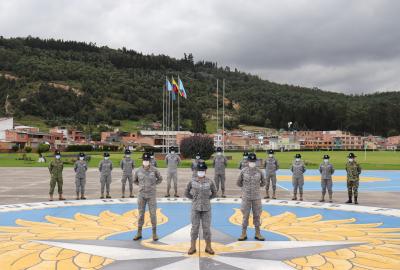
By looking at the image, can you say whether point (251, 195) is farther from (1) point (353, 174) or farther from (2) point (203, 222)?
Result: (1) point (353, 174)

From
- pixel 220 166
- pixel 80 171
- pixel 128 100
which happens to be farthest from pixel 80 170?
pixel 128 100

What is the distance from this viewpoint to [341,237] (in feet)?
32.3

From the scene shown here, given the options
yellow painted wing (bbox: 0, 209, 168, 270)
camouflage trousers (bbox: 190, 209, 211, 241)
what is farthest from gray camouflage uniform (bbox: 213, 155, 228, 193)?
camouflage trousers (bbox: 190, 209, 211, 241)

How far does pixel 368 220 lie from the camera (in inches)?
477

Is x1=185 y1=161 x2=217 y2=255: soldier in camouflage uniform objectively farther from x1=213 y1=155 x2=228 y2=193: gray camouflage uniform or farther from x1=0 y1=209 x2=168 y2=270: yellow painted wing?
x1=213 y1=155 x2=228 y2=193: gray camouflage uniform

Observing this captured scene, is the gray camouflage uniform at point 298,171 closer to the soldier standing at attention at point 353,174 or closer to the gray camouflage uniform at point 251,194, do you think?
the soldier standing at attention at point 353,174

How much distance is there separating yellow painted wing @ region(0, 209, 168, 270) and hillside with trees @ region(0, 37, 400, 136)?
121 m

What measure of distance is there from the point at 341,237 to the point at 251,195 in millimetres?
2313

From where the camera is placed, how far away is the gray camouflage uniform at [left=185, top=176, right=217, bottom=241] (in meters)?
8.49

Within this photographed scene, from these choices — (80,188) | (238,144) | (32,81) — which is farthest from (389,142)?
(80,188)

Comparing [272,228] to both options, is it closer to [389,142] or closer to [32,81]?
[389,142]

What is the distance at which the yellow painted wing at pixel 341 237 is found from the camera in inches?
303

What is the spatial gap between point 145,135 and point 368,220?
110 metres

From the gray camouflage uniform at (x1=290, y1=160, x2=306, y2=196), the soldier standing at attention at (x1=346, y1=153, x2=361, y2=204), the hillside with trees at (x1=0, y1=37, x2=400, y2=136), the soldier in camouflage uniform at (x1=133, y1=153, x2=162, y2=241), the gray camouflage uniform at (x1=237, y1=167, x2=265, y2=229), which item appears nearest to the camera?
the soldier in camouflage uniform at (x1=133, y1=153, x2=162, y2=241)
